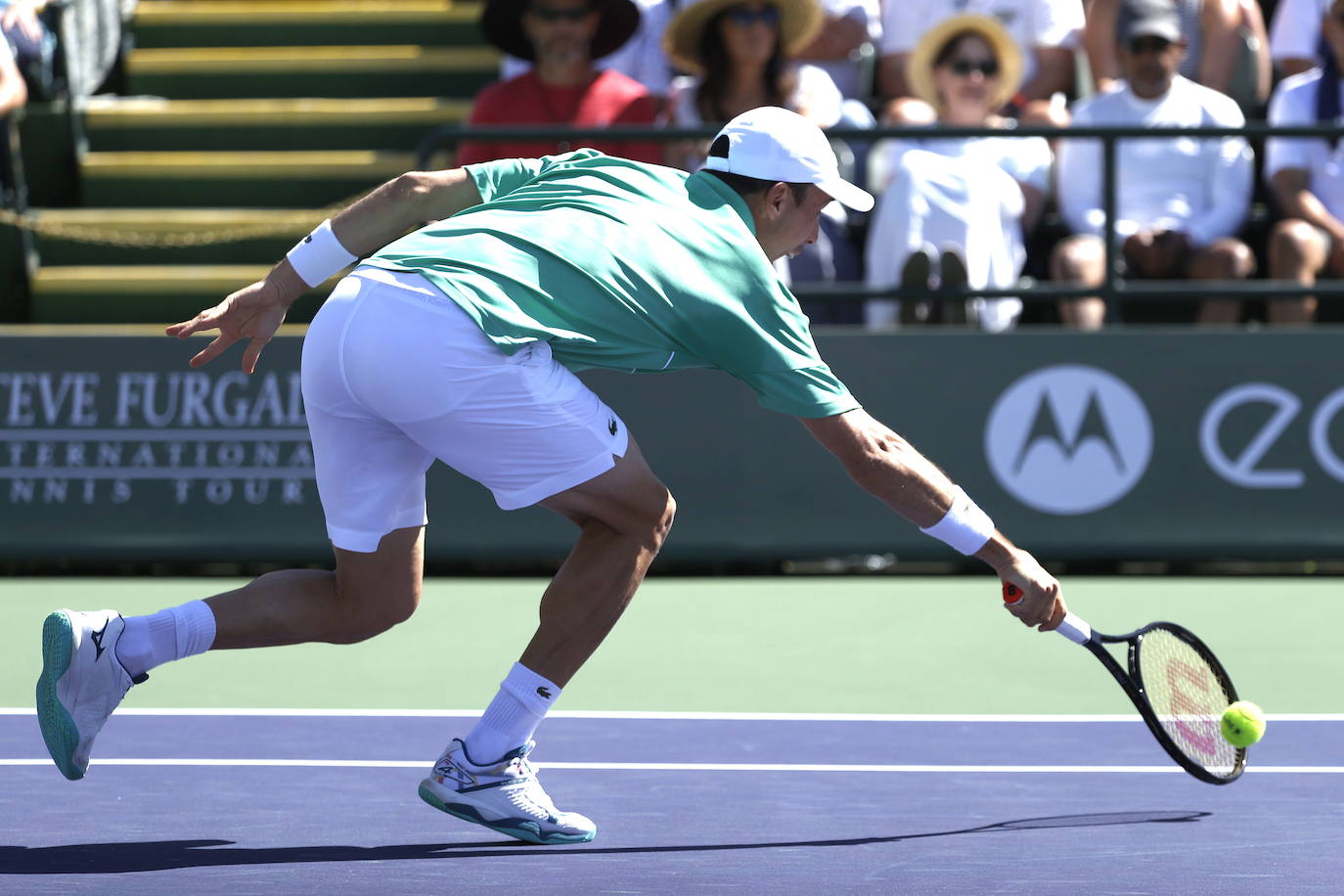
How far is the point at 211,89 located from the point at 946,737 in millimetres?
8519

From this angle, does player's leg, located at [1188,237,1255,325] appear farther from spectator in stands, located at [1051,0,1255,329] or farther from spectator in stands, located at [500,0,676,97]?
spectator in stands, located at [500,0,676,97]

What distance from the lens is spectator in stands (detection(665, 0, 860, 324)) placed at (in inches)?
376

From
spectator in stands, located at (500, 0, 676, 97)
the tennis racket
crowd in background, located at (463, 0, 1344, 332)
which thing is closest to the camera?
the tennis racket

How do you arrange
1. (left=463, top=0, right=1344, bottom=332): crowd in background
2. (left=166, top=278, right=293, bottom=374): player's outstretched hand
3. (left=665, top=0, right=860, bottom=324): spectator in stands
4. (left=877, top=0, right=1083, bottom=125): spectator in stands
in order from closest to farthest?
(left=166, top=278, right=293, bottom=374): player's outstretched hand < (left=463, top=0, right=1344, bottom=332): crowd in background < (left=665, top=0, right=860, bottom=324): spectator in stands < (left=877, top=0, right=1083, bottom=125): spectator in stands

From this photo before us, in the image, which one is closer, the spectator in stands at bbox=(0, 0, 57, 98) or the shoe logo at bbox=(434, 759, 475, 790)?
the shoe logo at bbox=(434, 759, 475, 790)

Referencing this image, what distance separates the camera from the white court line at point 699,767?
5.27 metres

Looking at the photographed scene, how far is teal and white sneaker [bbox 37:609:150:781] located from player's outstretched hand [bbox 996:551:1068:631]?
1.84 metres

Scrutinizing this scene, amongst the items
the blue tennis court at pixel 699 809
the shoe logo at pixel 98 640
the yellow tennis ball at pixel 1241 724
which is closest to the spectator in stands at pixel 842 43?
the blue tennis court at pixel 699 809

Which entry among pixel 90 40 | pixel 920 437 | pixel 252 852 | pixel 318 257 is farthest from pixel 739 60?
pixel 252 852

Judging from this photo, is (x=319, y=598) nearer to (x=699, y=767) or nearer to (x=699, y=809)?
(x=699, y=809)

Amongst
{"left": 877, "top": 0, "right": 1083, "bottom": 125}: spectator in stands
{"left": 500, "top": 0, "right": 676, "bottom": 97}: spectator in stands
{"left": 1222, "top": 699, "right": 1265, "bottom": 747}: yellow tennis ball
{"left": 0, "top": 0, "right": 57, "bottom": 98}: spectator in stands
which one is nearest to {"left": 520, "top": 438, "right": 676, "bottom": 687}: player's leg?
{"left": 1222, "top": 699, "right": 1265, "bottom": 747}: yellow tennis ball

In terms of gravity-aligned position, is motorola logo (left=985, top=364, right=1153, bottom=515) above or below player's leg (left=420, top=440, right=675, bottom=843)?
below

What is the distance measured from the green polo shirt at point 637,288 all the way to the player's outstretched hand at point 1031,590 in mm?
460

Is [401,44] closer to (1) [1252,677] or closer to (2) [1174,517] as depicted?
(2) [1174,517]
